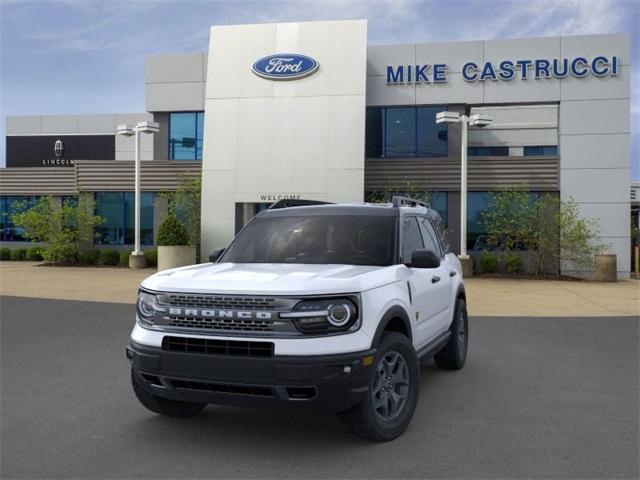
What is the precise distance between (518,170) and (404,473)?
2033 cm

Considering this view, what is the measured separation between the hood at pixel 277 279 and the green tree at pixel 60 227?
70.6 ft

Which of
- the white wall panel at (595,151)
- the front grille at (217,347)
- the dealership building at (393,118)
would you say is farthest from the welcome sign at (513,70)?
the front grille at (217,347)

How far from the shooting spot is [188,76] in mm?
25828

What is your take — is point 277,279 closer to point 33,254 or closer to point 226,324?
point 226,324

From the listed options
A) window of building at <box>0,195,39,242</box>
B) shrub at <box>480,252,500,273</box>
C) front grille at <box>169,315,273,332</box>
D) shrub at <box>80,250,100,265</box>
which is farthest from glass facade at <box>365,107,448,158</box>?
front grille at <box>169,315,273,332</box>

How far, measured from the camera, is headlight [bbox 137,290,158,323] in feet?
14.8

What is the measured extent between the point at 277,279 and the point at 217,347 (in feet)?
2.08

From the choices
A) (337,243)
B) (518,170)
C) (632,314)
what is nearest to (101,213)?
(518,170)

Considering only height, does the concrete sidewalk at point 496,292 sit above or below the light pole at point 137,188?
below

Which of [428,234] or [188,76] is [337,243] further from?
[188,76]

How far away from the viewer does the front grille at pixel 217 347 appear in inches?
160

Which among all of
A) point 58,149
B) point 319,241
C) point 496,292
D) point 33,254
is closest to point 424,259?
point 319,241

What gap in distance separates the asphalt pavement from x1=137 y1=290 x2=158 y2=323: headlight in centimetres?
93

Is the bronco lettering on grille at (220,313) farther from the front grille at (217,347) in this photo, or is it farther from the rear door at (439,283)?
the rear door at (439,283)
